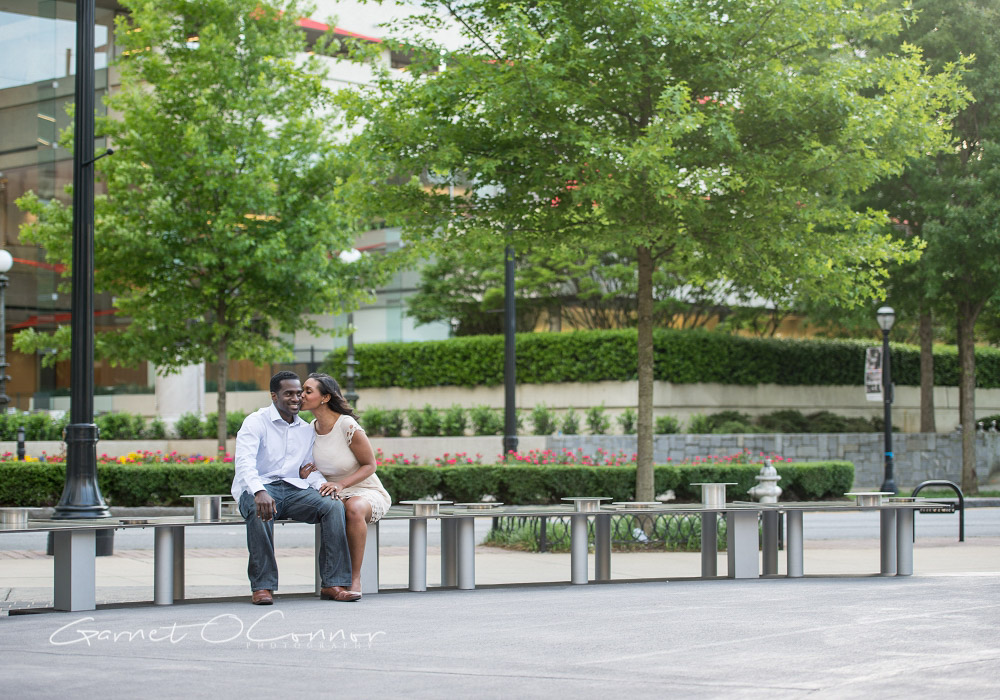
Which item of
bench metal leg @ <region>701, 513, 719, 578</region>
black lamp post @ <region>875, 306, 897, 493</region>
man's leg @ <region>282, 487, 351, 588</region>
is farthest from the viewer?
black lamp post @ <region>875, 306, 897, 493</region>

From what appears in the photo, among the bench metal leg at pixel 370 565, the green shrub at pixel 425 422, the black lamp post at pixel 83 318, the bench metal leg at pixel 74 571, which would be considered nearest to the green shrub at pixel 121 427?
the green shrub at pixel 425 422

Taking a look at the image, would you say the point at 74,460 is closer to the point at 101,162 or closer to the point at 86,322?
the point at 86,322

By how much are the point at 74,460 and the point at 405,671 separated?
797cm

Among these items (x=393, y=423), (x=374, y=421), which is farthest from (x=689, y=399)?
(x=374, y=421)

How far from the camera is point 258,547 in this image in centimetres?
779

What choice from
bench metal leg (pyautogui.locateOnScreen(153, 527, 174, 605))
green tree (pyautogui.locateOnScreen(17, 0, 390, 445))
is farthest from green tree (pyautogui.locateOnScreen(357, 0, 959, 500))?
green tree (pyautogui.locateOnScreen(17, 0, 390, 445))

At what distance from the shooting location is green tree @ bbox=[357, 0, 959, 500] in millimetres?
12141

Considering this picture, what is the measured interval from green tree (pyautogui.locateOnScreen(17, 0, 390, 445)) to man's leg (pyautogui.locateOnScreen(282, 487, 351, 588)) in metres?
12.6

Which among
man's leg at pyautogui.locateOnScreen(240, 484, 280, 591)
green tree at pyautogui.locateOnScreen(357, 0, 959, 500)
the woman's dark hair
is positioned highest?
green tree at pyautogui.locateOnScreen(357, 0, 959, 500)

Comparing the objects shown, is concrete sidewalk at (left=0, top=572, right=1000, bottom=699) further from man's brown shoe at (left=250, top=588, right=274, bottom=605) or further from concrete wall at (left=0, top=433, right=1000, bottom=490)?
concrete wall at (left=0, top=433, right=1000, bottom=490)

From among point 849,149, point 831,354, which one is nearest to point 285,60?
point 849,149

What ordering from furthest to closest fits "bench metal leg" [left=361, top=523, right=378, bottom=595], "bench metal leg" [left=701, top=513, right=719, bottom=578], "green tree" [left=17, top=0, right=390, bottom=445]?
"green tree" [left=17, top=0, right=390, bottom=445] < "bench metal leg" [left=701, top=513, right=719, bottom=578] < "bench metal leg" [left=361, top=523, right=378, bottom=595]

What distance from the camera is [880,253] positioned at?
527 inches

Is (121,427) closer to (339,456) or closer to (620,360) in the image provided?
(620,360)
